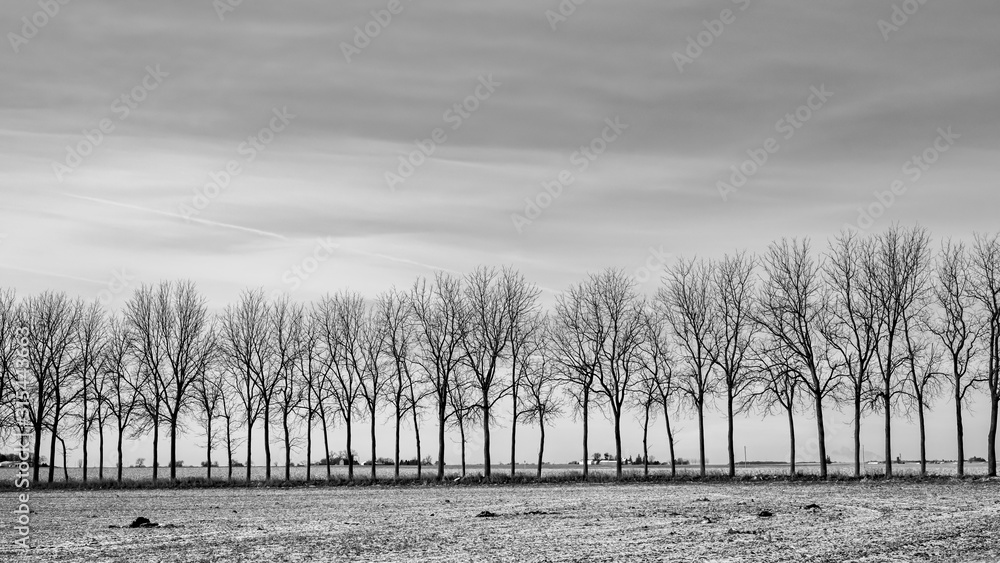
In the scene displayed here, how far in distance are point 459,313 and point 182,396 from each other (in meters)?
22.3

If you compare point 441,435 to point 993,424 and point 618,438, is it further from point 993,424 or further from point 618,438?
point 993,424

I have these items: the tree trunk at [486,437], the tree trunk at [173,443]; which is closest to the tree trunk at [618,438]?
the tree trunk at [486,437]

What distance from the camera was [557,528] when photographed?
26969 mm

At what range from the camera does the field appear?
2070 centimetres

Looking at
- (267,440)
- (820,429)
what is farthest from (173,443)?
(820,429)

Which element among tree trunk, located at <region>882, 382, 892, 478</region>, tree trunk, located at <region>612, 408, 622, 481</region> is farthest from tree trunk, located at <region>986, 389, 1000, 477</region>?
tree trunk, located at <region>612, 408, 622, 481</region>

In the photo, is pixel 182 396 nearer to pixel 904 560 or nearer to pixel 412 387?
pixel 412 387

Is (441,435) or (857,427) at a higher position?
(857,427)

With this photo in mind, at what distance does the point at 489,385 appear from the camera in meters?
67.0

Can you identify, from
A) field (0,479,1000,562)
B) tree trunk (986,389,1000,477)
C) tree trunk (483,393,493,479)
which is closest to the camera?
field (0,479,1000,562)

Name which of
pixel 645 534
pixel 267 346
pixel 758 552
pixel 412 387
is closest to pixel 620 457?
pixel 412 387

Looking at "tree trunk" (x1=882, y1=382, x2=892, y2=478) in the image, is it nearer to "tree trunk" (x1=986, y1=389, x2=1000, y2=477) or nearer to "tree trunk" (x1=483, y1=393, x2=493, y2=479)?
"tree trunk" (x1=986, y1=389, x2=1000, y2=477)

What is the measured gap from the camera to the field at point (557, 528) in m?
20.7

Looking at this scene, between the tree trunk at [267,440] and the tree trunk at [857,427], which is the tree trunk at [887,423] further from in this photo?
the tree trunk at [267,440]
